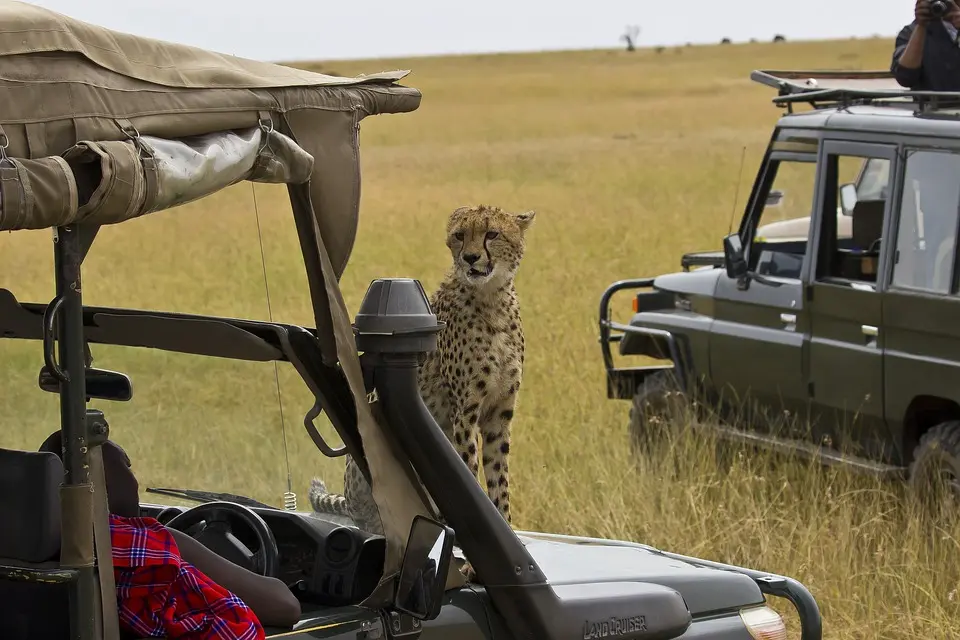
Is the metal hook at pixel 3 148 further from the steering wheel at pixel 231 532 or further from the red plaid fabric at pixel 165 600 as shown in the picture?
the steering wheel at pixel 231 532

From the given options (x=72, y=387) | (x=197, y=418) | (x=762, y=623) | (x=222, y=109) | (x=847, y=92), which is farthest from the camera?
(x=847, y=92)

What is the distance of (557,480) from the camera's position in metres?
6.96

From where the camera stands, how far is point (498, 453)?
5078mm

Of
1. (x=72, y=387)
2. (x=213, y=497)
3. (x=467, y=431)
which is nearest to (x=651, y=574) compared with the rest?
(x=213, y=497)

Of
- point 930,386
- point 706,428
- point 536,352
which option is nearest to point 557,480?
point 706,428

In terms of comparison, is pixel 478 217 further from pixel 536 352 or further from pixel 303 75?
pixel 536 352

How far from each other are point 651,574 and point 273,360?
107 cm

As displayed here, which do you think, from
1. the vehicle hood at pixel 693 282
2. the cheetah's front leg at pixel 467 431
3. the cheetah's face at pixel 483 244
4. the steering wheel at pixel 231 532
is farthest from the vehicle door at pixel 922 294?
the steering wheel at pixel 231 532

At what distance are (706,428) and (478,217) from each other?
2722 mm

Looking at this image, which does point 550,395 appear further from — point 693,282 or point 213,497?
point 213,497

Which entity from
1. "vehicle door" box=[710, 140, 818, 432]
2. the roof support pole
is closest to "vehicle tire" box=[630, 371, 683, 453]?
"vehicle door" box=[710, 140, 818, 432]

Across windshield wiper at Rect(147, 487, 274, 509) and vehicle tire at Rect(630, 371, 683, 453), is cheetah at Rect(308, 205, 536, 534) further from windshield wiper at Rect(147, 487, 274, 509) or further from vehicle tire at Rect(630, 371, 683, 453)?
vehicle tire at Rect(630, 371, 683, 453)

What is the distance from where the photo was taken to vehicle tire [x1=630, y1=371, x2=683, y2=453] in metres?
7.94

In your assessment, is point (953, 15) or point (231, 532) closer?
point (231, 532)
